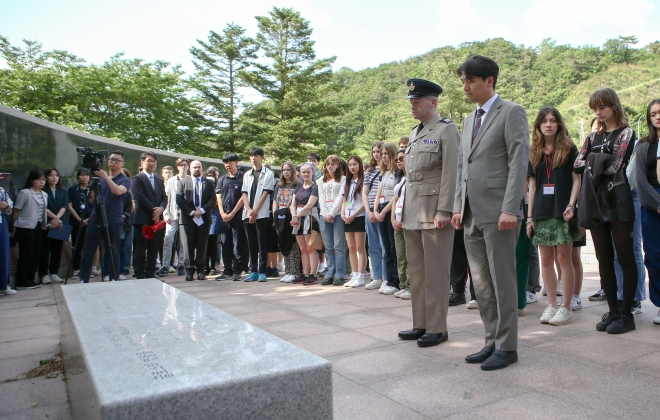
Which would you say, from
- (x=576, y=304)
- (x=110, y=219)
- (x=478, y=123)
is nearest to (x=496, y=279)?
(x=478, y=123)

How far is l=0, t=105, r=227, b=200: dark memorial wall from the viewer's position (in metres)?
8.93

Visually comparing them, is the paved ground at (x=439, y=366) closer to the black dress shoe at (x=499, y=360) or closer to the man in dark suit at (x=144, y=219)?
the black dress shoe at (x=499, y=360)

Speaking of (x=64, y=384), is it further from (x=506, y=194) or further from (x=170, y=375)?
(x=506, y=194)

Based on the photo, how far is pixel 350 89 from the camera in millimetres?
99625

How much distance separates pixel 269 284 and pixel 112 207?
9.32 ft

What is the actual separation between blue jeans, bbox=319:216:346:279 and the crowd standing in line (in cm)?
2

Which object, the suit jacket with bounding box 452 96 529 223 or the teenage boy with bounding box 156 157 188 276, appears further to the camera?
the teenage boy with bounding box 156 157 188 276

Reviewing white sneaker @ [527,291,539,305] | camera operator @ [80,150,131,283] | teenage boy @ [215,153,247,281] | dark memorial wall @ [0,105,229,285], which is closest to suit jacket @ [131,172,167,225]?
camera operator @ [80,150,131,283]

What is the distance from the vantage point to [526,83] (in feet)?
272

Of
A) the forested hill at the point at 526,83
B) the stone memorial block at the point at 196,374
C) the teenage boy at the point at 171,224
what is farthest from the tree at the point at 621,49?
the stone memorial block at the point at 196,374

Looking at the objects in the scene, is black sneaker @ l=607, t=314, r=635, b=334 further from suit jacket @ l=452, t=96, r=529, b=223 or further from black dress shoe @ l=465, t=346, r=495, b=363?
suit jacket @ l=452, t=96, r=529, b=223

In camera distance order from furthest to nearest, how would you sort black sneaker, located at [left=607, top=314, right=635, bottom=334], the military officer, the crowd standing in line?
1. black sneaker, located at [left=607, top=314, right=635, bottom=334]
2. the military officer
3. the crowd standing in line

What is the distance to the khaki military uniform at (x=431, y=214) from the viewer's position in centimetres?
450

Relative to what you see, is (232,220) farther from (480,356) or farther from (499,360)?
(499,360)
